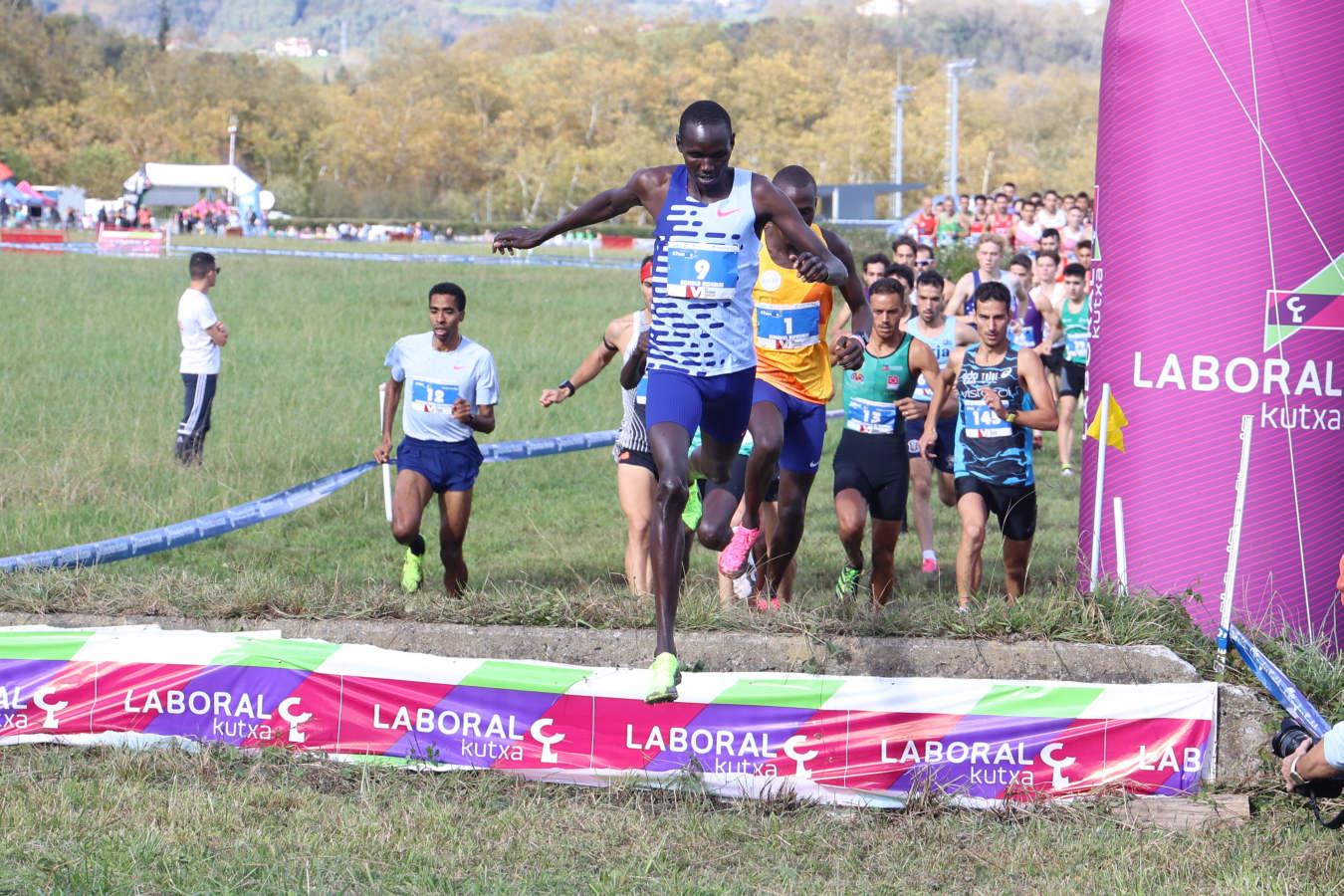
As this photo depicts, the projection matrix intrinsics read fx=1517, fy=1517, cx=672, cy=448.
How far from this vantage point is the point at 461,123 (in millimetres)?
123000

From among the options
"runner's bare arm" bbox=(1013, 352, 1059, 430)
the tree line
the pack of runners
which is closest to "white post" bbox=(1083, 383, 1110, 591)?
the pack of runners

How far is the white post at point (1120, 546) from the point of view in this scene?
7.55 m

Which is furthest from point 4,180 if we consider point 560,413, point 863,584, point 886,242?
point 863,584

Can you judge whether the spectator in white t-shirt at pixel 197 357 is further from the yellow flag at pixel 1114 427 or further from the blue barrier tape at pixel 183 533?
the yellow flag at pixel 1114 427

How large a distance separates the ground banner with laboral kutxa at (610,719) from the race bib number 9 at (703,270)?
5.14 ft

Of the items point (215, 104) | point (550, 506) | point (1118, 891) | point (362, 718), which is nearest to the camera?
point (1118, 891)

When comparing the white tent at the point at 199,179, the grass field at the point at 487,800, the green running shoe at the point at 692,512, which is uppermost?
the white tent at the point at 199,179

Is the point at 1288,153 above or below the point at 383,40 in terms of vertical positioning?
below

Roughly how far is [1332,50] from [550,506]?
7.67 meters

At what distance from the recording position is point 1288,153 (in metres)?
7.34

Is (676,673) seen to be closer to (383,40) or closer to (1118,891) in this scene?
(1118,891)

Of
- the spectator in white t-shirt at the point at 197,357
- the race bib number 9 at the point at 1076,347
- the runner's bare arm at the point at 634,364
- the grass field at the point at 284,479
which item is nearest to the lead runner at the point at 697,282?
the grass field at the point at 284,479

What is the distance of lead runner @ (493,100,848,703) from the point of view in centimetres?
592

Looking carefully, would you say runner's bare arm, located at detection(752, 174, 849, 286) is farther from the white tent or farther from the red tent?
the white tent
